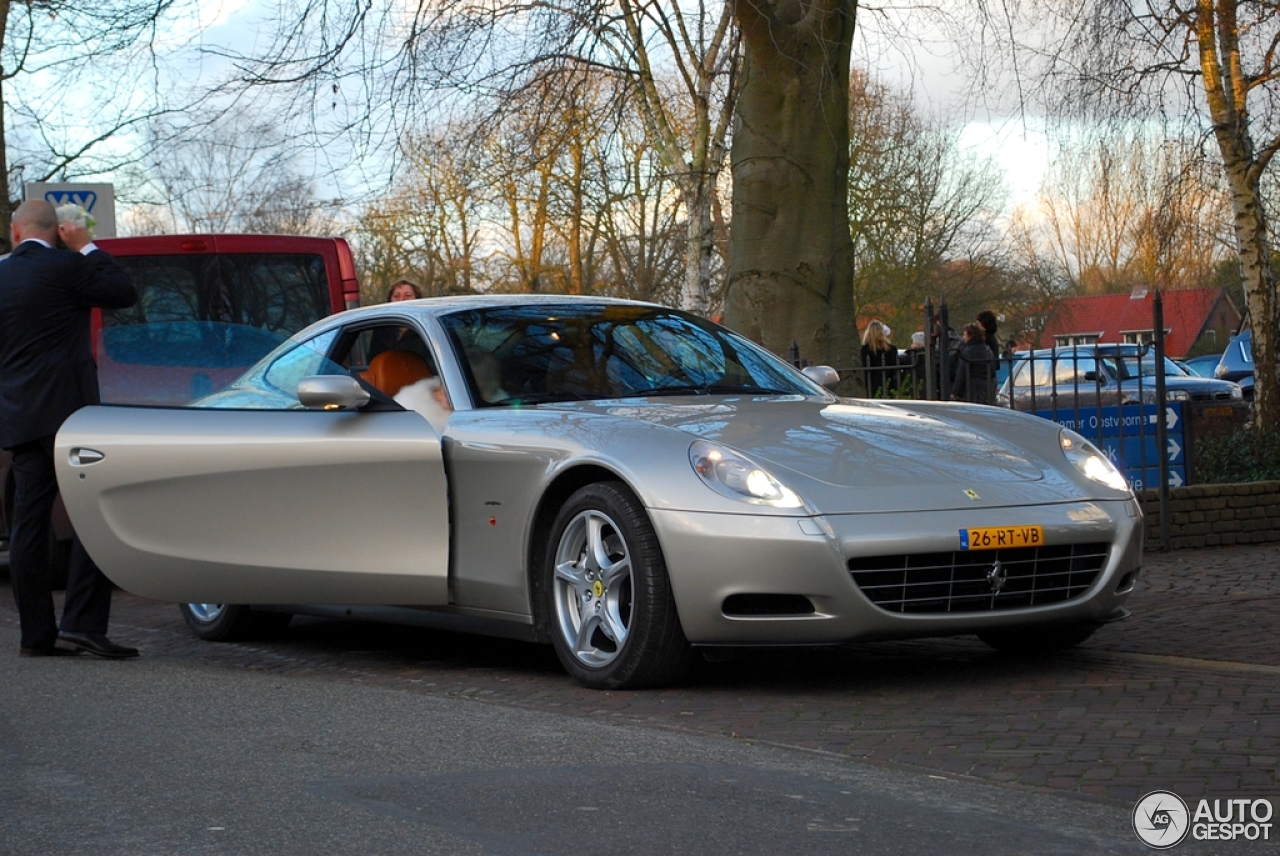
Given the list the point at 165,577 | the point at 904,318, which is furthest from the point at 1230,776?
the point at 904,318

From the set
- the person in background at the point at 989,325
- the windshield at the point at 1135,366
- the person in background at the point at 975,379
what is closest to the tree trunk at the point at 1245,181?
the person in background at the point at 989,325

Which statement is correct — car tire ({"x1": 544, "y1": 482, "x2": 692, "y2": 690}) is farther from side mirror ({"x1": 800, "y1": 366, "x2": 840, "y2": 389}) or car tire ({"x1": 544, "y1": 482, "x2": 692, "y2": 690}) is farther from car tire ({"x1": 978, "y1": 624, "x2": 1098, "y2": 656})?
side mirror ({"x1": 800, "y1": 366, "x2": 840, "y2": 389})

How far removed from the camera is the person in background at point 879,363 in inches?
485

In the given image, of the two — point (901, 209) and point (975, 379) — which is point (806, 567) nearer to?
point (975, 379)

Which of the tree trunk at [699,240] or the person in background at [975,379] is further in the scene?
the tree trunk at [699,240]

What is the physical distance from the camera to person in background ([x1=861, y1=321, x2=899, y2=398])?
12.3 metres

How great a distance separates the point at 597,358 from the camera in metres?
6.94

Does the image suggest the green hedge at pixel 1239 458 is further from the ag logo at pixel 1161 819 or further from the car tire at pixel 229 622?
the ag logo at pixel 1161 819

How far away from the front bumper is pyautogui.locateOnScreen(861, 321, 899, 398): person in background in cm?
600

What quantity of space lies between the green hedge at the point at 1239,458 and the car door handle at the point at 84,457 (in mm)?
8546

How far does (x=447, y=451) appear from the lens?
6586 millimetres

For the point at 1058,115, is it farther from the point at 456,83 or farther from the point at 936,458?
the point at 936,458

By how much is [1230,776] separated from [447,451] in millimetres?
3180

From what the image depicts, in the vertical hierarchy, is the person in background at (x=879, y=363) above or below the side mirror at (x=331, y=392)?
below
